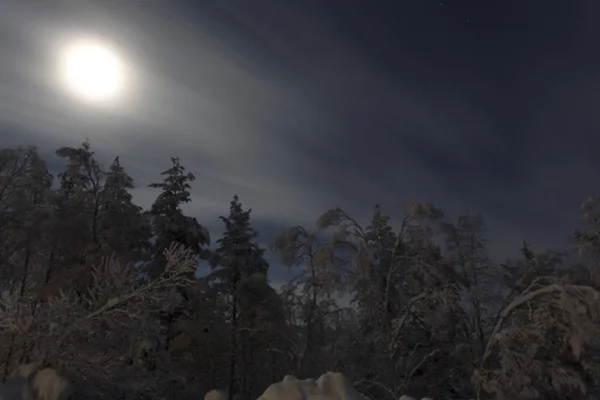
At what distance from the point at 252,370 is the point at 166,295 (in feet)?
68.2

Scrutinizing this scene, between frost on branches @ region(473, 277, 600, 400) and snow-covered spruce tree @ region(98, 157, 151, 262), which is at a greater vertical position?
snow-covered spruce tree @ region(98, 157, 151, 262)

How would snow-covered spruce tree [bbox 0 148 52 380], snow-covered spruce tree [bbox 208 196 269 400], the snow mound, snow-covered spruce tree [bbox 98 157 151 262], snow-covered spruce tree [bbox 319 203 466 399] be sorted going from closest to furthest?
the snow mound → snow-covered spruce tree [bbox 319 203 466 399] → snow-covered spruce tree [bbox 0 148 52 380] → snow-covered spruce tree [bbox 98 157 151 262] → snow-covered spruce tree [bbox 208 196 269 400]

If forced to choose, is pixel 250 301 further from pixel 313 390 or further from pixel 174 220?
pixel 313 390

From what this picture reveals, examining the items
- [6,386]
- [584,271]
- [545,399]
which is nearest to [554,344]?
[545,399]

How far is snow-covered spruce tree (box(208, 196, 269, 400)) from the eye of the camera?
2325 cm

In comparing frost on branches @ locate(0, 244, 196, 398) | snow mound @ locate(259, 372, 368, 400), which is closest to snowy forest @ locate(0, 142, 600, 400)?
frost on branches @ locate(0, 244, 196, 398)

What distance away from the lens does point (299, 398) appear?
7.68 m

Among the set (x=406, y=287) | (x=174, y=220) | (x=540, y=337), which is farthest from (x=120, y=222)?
(x=540, y=337)

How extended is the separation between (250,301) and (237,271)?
5.55 ft

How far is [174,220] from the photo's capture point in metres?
20.7

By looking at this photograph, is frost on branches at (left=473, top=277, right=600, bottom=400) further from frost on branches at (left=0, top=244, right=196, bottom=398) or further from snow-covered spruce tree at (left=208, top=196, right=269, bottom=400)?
snow-covered spruce tree at (left=208, top=196, right=269, bottom=400)

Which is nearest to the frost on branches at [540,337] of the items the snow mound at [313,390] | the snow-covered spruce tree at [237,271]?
the snow mound at [313,390]

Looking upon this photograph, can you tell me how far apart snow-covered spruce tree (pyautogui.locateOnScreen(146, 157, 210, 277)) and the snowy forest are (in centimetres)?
6

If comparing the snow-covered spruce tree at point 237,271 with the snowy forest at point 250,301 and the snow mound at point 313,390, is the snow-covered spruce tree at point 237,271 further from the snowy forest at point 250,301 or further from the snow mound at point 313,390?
the snow mound at point 313,390
